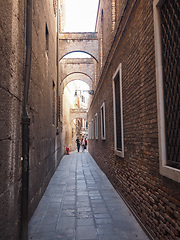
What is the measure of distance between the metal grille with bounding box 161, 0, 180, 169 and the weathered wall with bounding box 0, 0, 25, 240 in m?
1.84

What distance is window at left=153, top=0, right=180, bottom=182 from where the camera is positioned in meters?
Answer: 2.38

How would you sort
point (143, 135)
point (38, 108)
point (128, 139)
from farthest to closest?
point (38, 108) < point (128, 139) < point (143, 135)

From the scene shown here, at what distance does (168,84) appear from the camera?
2590 mm

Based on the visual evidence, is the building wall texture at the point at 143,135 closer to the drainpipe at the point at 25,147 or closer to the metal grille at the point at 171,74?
the metal grille at the point at 171,74

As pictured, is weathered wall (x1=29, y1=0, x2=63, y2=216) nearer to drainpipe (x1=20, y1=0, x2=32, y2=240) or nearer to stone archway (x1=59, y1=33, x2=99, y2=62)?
drainpipe (x1=20, y1=0, x2=32, y2=240)

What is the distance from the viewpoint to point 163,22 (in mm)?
2717

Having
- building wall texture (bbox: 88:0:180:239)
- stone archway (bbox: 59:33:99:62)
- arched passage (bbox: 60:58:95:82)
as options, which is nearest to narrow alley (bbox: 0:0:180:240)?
building wall texture (bbox: 88:0:180:239)

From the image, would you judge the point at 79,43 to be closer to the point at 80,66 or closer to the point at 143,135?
the point at 80,66

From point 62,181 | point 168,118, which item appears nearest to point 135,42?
point 168,118

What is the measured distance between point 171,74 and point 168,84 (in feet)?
0.44

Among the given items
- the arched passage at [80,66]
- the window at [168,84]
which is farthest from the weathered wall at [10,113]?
the arched passage at [80,66]

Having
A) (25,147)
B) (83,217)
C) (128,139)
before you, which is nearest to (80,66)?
(128,139)

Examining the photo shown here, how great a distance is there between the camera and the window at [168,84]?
2382mm

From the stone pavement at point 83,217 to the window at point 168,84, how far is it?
138 centimetres
